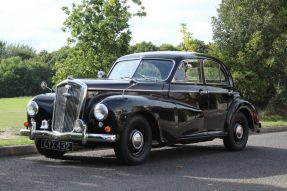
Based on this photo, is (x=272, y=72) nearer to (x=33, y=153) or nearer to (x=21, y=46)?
(x=33, y=153)

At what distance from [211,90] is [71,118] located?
360 centimetres

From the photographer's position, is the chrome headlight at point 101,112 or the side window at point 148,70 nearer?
the chrome headlight at point 101,112

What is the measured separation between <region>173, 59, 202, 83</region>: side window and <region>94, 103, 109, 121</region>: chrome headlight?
2.19 metres

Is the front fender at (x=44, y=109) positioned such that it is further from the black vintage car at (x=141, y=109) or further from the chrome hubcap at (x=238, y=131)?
the chrome hubcap at (x=238, y=131)

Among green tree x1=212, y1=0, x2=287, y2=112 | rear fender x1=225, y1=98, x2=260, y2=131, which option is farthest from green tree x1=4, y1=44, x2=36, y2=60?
rear fender x1=225, y1=98, x2=260, y2=131

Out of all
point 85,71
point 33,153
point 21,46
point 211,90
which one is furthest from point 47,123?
point 21,46

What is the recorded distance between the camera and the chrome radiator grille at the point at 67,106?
9.30 meters

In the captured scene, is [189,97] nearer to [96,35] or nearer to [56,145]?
[56,145]

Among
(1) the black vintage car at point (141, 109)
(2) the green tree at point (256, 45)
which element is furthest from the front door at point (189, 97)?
(2) the green tree at point (256, 45)

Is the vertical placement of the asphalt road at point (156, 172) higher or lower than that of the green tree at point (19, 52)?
lower

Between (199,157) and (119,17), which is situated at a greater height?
(119,17)

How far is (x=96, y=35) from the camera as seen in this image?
17312 millimetres

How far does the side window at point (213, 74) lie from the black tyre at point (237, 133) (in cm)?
85

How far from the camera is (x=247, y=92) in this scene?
2606 cm
